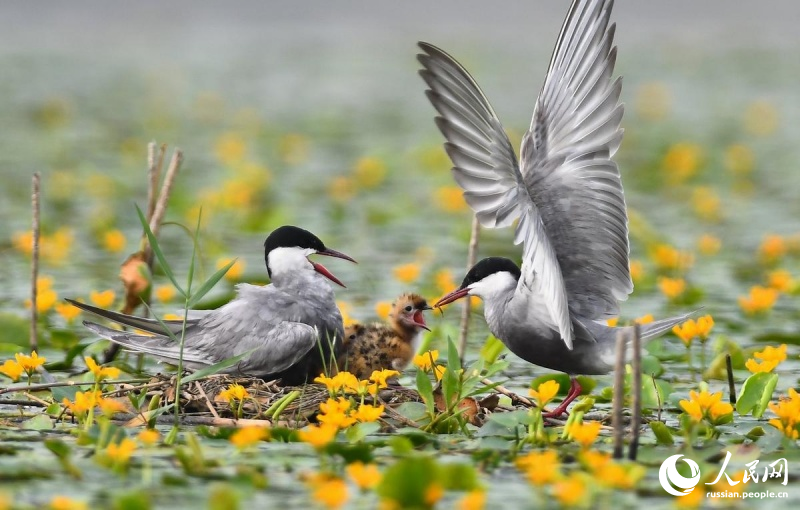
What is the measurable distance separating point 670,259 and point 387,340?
10.9ft

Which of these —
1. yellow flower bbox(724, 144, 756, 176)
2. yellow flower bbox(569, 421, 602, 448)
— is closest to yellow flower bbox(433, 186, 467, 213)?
yellow flower bbox(724, 144, 756, 176)

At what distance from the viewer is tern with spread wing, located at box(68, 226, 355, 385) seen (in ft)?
20.7

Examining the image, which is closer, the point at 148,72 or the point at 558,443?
the point at 558,443

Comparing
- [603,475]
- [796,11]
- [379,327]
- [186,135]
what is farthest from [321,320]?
[796,11]

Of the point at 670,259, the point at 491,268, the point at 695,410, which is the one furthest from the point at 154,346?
the point at 670,259

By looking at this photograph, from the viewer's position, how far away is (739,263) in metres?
10.0

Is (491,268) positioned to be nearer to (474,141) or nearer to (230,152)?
(474,141)

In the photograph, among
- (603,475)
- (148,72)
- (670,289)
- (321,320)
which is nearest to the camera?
(603,475)

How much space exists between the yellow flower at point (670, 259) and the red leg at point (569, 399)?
298 cm

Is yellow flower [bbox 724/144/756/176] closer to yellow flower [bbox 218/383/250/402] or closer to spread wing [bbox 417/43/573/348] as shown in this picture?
spread wing [bbox 417/43/573/348]

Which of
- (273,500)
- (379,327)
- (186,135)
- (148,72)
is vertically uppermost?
(148,72)

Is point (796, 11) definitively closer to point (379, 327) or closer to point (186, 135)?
point (186, 135)

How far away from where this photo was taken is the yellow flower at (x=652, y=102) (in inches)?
717

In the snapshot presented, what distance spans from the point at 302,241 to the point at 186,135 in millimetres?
9854
